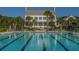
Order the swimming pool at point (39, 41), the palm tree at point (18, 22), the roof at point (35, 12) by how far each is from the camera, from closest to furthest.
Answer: the swimming pool at point (39, 41) < the roof at point (35, 12) < the palm tree at point (18, 22)

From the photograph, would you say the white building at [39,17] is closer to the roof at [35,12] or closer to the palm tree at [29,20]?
the roof at [35,12]

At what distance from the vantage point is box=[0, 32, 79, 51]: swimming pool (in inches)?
282

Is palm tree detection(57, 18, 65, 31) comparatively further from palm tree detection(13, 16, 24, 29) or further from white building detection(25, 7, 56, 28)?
Answer: palm tree detection(13, 16, 24, 29)

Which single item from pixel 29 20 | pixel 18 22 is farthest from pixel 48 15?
pixel 18 22

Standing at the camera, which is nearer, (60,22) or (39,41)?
(39,41)

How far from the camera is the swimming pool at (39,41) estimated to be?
23.5 feet

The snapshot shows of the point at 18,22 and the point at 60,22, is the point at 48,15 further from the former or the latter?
the point at 18,22

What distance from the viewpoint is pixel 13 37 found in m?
7.77

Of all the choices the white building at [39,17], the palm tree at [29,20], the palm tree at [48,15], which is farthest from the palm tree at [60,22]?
the palm tree at [29,20]

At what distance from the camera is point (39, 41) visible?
742 centimetres

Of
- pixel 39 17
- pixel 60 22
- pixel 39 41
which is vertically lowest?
pixel 39 41

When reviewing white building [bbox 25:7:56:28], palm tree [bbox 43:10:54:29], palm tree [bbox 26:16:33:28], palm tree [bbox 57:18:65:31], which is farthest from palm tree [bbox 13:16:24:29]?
palm tree [bbox 57:18:65:31]

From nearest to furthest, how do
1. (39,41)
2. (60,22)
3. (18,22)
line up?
1. (39,41)
2. (60,22)
3. (18,22)
